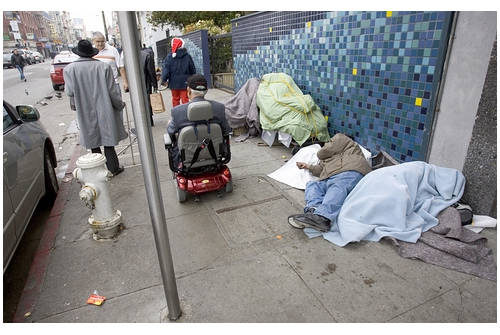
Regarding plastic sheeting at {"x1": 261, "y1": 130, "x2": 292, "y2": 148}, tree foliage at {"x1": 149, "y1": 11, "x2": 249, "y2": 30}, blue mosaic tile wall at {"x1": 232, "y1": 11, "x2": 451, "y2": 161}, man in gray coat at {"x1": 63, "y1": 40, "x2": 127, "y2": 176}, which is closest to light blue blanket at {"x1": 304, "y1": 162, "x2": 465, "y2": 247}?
blue mosaic tile wall at {"x1": 232, "y1": 11, "x2": 451, "y2": 161}

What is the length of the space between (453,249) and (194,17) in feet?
54.6

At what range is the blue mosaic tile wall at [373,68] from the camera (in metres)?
3.68

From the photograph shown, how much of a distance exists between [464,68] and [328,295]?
259cm

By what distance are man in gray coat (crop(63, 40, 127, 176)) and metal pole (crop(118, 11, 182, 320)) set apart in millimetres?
2905

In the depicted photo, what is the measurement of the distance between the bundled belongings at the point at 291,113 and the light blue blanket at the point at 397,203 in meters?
2.11

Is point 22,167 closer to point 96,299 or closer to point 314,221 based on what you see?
point 96,299

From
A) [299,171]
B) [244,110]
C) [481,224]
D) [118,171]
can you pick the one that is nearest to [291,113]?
[244,110]

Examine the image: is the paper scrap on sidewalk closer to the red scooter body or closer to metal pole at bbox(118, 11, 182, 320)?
metal pole at bbox(118, 11, 182, 320)

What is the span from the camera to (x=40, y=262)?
9.53ft

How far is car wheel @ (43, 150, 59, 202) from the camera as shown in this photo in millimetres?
3867

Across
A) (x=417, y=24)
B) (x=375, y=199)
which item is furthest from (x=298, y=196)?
(x=417, y=24)

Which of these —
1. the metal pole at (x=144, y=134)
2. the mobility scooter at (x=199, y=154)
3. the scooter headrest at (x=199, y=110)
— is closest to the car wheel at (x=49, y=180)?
the mobility scooter at (x=199, y=154)

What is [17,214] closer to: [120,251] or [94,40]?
[120,251]

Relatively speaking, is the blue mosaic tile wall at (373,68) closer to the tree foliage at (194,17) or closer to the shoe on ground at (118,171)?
the shoe on ground at (118,171)
